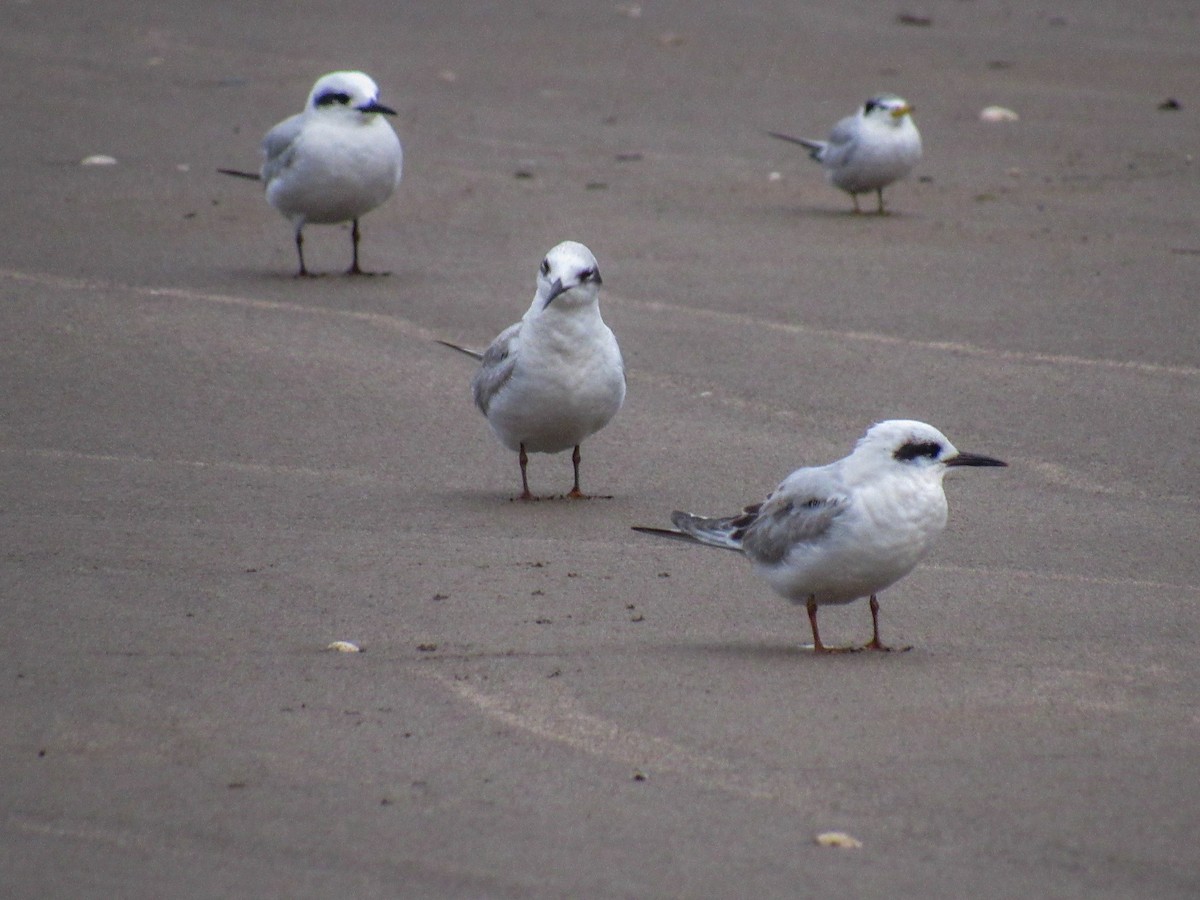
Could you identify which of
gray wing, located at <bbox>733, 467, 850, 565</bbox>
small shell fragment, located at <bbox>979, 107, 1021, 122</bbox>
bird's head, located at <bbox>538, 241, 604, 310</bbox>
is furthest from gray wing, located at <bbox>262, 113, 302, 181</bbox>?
small shell fragment, located at <bbox>979, 107, 1021, 122</bbox>

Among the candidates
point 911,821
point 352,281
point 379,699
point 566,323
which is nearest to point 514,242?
point 352,281

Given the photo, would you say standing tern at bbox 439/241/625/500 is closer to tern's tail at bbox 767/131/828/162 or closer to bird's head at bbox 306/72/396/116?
bird's head at bbox 306/72/396/116

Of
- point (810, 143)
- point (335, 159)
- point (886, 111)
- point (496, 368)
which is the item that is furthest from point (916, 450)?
point (810, 143)

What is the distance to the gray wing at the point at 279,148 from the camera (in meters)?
11.5

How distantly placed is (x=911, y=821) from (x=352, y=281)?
758 cm

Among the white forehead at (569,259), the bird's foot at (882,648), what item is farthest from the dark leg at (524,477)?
the bird's foot at (882,648)

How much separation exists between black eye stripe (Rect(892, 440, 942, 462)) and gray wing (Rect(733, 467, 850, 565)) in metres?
0.21

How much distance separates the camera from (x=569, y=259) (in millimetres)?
7191

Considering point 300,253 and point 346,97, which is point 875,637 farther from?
point 346,97

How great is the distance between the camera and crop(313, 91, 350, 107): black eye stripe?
11492 millimetres

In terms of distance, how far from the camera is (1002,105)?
17328 mm

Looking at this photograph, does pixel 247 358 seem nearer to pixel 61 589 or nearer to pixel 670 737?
pixel 61 589

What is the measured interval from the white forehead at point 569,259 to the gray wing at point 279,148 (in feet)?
15.4

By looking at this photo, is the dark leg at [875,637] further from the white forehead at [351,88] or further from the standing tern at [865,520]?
the white forehead at [351,88]
